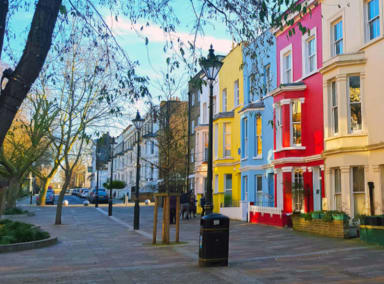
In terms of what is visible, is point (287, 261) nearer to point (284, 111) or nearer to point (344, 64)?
point (344, 64)

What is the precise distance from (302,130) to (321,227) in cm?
642

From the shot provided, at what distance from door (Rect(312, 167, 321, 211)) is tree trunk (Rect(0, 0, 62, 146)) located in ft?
54.9

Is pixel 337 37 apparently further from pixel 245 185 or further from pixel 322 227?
pixel 245 185

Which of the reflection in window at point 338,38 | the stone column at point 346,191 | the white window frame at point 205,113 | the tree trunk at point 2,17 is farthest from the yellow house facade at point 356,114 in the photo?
the white window frame at point 205,113

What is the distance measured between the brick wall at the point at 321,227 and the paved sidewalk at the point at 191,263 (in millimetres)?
682

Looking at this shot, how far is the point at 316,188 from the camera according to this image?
2025 cm

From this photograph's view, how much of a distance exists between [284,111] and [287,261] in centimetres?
1228

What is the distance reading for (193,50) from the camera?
8422 mm

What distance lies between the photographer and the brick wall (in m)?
14.7

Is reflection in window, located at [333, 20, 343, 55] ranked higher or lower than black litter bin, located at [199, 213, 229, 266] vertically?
higher

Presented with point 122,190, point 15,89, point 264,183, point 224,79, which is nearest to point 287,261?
point 15,89

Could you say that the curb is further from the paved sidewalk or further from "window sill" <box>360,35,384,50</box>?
"window sill" <box>360,35,384,50</box>

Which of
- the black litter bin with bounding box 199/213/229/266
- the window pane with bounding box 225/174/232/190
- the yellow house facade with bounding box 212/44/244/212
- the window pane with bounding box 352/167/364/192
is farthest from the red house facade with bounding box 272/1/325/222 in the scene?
the black litter bin with bounding box 199/213/229/266

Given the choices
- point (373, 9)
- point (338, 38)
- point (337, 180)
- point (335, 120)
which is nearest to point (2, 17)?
point (373, 9)
